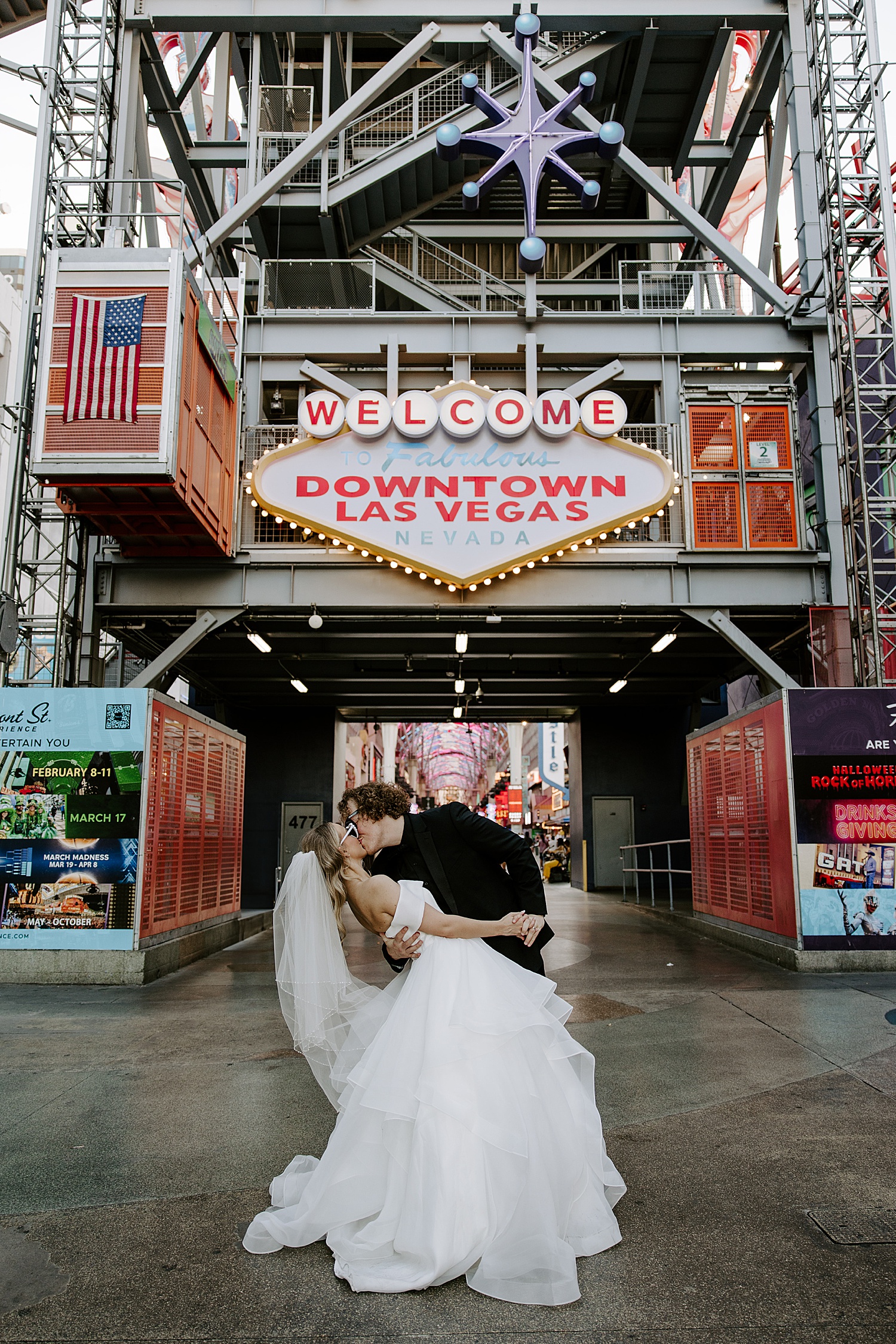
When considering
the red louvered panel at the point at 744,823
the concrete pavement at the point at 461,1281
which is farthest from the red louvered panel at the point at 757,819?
the concrete pavement at the point at 461,1281

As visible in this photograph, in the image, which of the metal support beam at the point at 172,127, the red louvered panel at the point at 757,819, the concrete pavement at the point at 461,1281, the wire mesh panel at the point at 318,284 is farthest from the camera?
the wire mesh panel at the point at 318,284

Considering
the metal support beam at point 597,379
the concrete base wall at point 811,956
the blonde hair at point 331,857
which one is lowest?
the concrete base wall at point 811,956

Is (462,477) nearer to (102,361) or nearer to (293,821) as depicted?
(102,361)

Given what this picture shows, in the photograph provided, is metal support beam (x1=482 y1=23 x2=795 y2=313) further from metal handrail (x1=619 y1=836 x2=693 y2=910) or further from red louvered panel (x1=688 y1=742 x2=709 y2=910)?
metal handrail (x1=619 y1=836 x2=693 y2=910)

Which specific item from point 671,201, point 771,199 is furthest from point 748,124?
point 671,201

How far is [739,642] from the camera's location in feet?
45.3

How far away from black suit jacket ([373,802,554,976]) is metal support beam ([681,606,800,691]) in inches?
389

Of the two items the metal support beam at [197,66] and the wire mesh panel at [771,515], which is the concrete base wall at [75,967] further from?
the metal support beam at [197,66]

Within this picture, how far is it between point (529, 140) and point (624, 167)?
5.23ft

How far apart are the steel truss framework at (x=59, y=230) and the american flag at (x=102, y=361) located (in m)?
1.85

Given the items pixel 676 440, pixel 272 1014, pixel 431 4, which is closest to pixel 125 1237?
pixel 272 1014

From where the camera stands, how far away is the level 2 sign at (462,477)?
13.4 meters

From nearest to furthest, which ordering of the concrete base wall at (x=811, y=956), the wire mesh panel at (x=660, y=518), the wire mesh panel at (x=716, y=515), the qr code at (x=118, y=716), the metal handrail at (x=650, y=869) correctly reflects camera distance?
the concrete base wall at (x=811, y=956) → the qr code at (x=118, y=716) → the wire mesh panel at (x=716, y=515) → the wire mesh panel at (x=660, y=518) → the metal handrail at (x=650, y=869)

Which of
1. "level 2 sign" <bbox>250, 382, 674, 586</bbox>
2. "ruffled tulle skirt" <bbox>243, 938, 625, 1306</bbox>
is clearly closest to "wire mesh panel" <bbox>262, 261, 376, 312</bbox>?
"level 2 sign" <bbox>250, 382, 674, 586</bbox>
